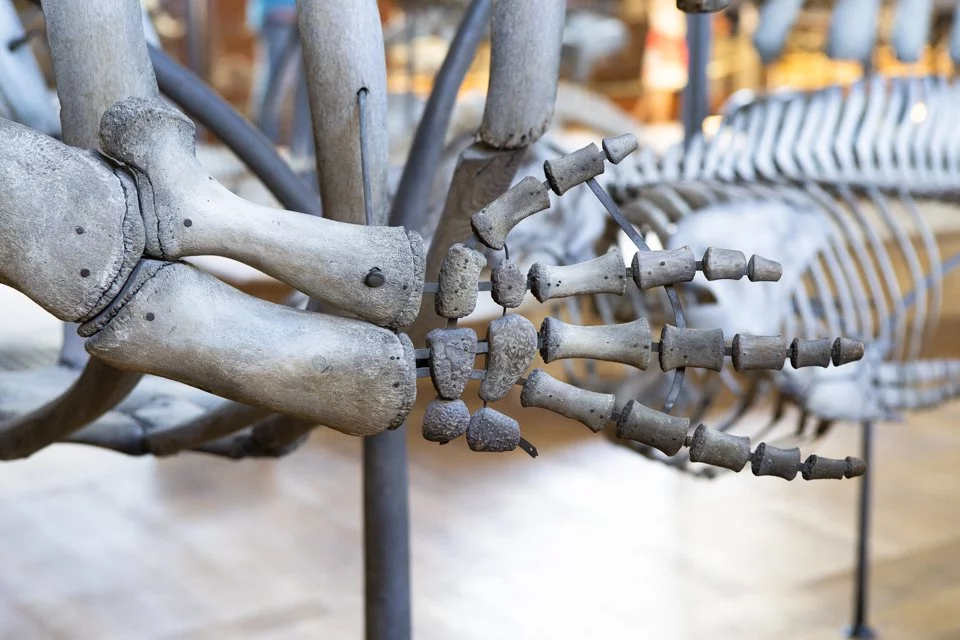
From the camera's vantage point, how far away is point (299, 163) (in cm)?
218

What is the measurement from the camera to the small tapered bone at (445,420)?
0.55m

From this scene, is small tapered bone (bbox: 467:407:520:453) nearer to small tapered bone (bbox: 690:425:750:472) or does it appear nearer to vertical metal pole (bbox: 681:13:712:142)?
small tapered bone (bbox: 690:425:750:472)

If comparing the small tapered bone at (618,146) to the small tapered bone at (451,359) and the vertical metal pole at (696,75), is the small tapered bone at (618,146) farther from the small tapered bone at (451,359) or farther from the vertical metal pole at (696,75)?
the vertical metal pole at (696,75)

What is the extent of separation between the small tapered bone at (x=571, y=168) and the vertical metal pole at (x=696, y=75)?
120cm

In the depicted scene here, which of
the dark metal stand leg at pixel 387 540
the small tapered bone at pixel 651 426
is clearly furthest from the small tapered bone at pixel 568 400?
the dark metal stand leg at pixel 387 540

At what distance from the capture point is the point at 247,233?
0.52m

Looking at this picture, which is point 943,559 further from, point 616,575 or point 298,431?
point 298,431

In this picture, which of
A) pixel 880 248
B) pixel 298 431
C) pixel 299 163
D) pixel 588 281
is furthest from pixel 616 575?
pixel 588 281

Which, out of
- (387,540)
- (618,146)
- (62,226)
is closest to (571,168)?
(618,146)

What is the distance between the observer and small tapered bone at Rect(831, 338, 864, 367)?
Answer: 22.2 inches

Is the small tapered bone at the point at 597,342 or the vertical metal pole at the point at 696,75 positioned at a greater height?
the vertical metal pole at the point at 696,75

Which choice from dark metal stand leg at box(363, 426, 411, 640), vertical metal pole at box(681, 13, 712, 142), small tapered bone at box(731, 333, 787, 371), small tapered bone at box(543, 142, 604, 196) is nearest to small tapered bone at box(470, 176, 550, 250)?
small tapered bone at box(543, 142, 604, 196)

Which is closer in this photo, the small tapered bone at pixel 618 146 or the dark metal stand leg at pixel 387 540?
the small tapered bone at pixel 618 146

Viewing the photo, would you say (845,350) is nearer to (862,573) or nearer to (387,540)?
(387,540)
